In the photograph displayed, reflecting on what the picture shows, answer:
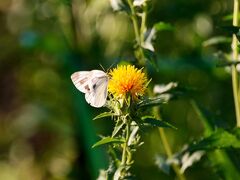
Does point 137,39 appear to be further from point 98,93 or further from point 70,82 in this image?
point 70,82

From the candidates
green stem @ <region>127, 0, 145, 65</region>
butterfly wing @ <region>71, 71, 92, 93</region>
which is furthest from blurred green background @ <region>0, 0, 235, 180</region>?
butterfly wing @ <region>71, 71, 92, 93</region>

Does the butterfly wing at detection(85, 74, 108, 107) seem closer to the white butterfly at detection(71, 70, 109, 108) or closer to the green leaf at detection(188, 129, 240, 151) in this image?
the white butterfly at detection(71, 70, 109, 108)

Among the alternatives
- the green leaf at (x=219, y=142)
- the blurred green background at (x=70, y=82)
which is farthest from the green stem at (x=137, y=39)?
the blurred green background at (x=70, y=82)

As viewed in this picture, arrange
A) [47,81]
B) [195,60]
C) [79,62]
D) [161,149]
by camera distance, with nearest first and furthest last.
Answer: [195,60], [79,62], [161,149], [47,81]

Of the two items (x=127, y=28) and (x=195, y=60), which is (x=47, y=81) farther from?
(x=195, y=60)

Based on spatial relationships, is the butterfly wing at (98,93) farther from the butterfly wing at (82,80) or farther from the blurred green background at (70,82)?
the blurred green background at (70,82)

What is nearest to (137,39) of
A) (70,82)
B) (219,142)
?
(219,142)

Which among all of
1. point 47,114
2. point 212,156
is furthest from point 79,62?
point 212,156

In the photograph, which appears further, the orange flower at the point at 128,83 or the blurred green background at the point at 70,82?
the blurred green background at the point at 70,82
